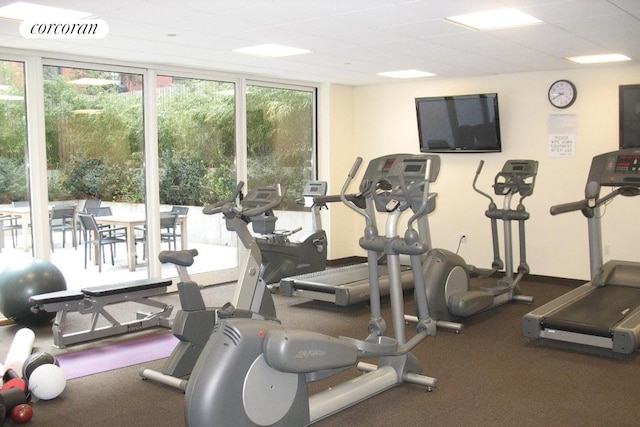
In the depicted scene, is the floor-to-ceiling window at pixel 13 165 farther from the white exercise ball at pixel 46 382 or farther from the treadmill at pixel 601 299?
the treadmill at pixel 601 299

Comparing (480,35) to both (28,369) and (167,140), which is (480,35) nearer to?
(167,140)

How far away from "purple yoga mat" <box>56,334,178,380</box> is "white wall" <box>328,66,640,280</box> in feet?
13.3

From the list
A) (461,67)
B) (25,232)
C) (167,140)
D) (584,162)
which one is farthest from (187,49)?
(584,162)

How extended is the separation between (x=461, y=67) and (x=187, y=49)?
117 inches

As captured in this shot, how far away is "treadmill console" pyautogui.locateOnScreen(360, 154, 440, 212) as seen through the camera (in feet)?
12.9

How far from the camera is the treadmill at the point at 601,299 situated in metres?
4.58

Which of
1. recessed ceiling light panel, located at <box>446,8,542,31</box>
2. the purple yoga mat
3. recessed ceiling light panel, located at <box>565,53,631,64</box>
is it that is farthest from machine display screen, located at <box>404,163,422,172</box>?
recessed ceiling light panel, located at <box>565,53,631,64</box>

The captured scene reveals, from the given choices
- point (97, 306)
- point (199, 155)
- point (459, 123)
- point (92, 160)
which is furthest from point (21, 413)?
point (459, 123)

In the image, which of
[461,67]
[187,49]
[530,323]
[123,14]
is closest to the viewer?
[123,14]

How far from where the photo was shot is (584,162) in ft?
23.3

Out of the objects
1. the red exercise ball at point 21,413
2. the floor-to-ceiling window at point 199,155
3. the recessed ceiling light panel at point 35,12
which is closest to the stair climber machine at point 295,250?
the floor-to-ceiling window at point 199,155

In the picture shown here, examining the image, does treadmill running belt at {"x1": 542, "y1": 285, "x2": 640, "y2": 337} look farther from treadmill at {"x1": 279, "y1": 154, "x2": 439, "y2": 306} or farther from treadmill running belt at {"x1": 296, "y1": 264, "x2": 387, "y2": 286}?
treadmill running belt at {"x1": 296, "y1": 264, "x2": 387, "y2": 286}

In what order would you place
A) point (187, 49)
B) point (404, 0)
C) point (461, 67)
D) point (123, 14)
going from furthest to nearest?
point (461, 67), point (187, 49), point (123, 14), point (404, 0)

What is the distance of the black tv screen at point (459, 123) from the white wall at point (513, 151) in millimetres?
198
